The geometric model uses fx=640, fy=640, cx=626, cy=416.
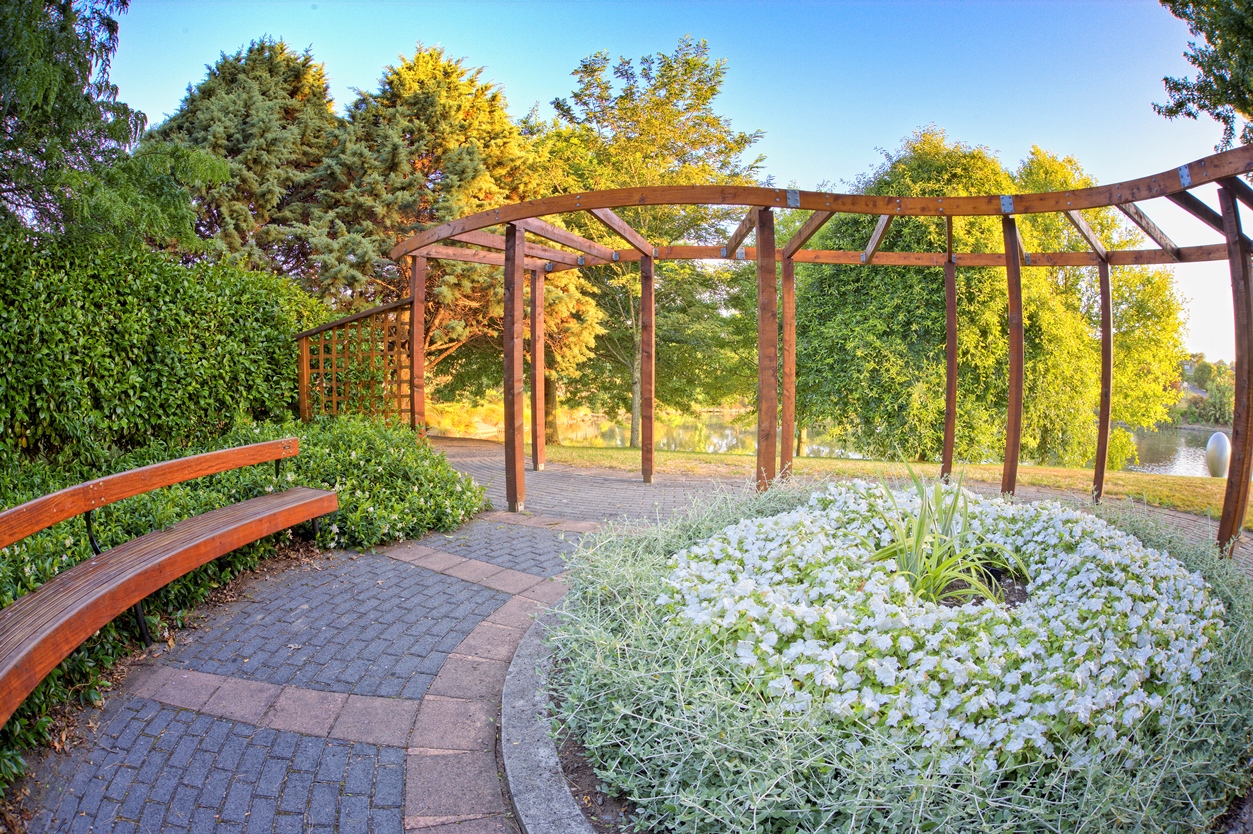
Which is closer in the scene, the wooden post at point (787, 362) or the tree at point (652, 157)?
the wooden post at point (787, 362)

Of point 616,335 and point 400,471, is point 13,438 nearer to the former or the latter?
point 400,471

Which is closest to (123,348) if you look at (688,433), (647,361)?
(647,361)

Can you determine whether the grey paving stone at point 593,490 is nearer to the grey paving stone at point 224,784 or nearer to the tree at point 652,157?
the grey paving stone at point 224,784

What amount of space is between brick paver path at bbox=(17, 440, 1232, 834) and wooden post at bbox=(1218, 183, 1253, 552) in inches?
177

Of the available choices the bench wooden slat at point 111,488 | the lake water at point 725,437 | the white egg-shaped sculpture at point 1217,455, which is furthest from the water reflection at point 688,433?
the bench wooden slat at point 111,488

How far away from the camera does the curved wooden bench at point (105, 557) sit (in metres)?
2.05

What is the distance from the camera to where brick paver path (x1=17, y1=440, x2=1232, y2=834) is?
1.93m

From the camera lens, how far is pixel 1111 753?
1.68 metres

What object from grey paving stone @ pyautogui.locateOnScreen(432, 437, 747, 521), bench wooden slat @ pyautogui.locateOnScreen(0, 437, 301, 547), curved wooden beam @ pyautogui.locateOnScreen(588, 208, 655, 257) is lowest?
grey paving stone @ pyautogui.locateOnScreen(432, 437, 747, 521)

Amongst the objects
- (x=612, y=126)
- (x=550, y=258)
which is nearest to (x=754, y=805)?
(x=550, y=258)

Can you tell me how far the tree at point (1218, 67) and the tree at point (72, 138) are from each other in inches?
379

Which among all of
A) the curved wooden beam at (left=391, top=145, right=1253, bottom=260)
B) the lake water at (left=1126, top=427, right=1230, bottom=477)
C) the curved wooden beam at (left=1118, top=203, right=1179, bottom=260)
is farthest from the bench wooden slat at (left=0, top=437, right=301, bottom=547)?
the lake water at (left=1126, top=427, right=1230, bottom=477)

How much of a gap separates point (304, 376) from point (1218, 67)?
1041 centimetres

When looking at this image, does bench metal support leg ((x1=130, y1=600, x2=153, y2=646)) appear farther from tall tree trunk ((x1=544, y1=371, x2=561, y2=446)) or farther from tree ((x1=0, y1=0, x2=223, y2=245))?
tall tree trunk ((x1=544, y1=371, x2=561, y2=446))
